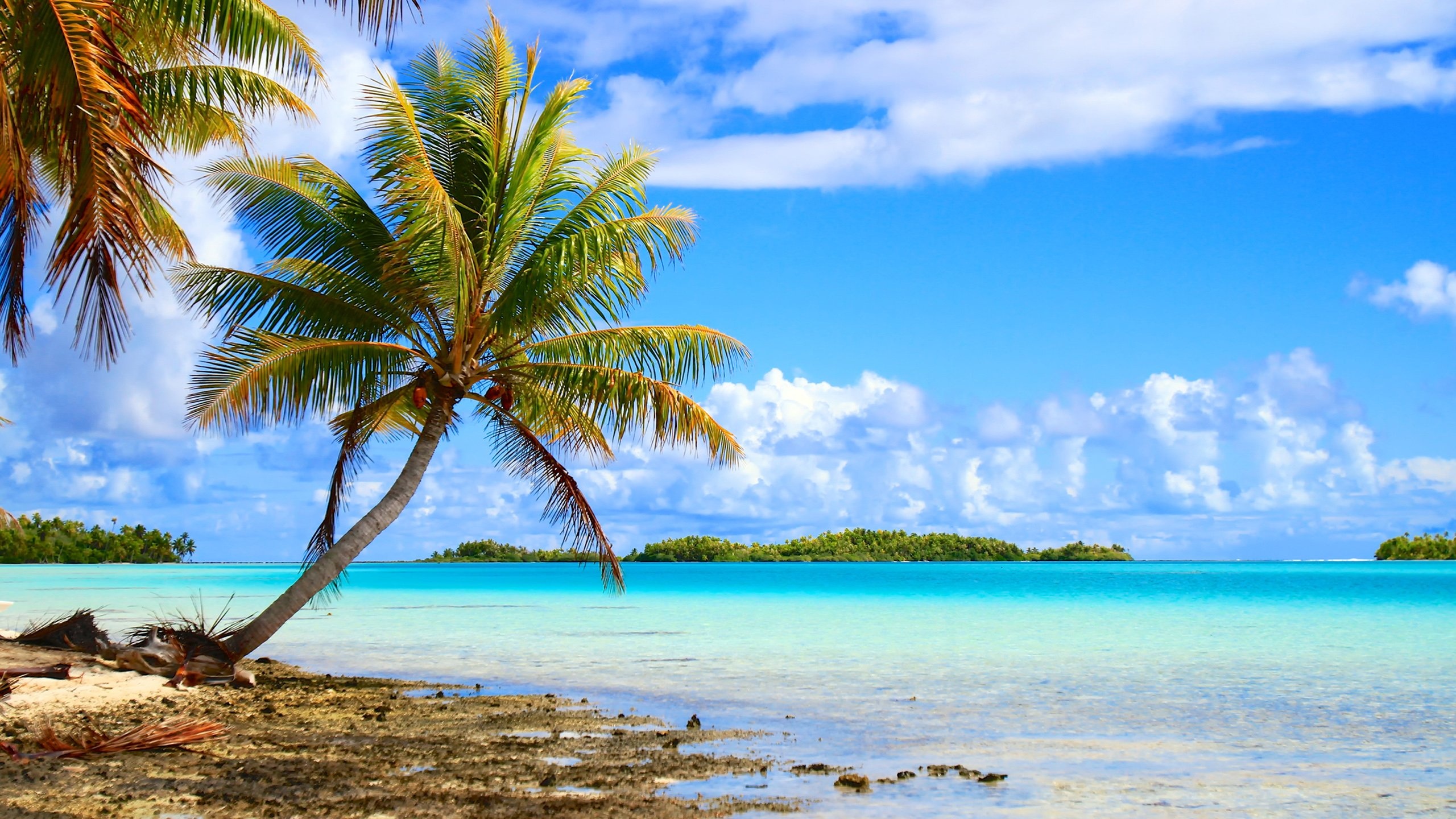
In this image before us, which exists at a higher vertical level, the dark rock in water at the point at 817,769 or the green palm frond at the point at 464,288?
the green palm frond at the point at 464,288

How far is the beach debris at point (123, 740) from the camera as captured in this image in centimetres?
700

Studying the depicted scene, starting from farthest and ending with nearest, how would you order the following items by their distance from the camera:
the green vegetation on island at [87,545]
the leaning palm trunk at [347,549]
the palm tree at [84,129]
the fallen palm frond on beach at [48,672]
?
1. the green vegetation on island at [87,545]
2. the leaning palm trunk at [347,549]
3. the fallen palm frond on beach at [48,672]
4. the palm tree at [84,129]

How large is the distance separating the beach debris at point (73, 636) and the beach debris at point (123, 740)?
392 cm

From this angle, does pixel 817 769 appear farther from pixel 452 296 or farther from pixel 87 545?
pixel 87 545

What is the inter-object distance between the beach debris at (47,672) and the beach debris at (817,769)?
6.84 m

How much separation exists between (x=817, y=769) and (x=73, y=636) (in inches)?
342

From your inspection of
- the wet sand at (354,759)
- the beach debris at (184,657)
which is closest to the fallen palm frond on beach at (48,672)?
the wet sand at (354,759)

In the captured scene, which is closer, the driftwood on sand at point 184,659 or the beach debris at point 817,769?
the beach debris at point 817,769

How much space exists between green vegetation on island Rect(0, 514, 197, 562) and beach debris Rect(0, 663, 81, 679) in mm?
85718

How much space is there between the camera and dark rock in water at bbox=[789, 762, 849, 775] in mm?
7594

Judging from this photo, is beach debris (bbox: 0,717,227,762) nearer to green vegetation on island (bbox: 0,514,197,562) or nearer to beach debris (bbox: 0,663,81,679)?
beach debris (bbox: 0,663,81,679)

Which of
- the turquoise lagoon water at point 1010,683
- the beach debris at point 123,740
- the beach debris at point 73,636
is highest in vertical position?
the beach debris at point 73,636

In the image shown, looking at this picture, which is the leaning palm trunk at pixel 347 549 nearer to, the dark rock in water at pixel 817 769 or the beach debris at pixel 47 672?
the beach debris at pixel 47 672

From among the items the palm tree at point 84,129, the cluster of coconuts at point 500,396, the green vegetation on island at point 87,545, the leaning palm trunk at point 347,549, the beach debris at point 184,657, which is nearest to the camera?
the palm tree at point 84,129
